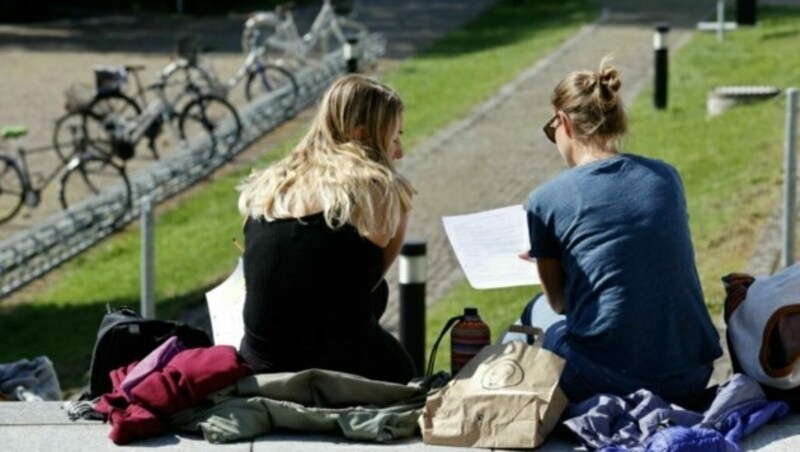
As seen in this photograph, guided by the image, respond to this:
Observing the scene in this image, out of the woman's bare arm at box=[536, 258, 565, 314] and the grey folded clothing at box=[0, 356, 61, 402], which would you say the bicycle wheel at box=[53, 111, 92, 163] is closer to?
the grey folded clothing at box=[0, 356, 61, 402]

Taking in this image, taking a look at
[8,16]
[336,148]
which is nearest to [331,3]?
[8,16]

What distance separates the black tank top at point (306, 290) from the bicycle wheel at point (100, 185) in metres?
10.3

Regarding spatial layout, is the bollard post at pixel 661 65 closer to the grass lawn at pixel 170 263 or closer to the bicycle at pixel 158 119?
the grass lawn at pixel 170 263

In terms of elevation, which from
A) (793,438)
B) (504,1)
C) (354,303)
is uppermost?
(354,303)

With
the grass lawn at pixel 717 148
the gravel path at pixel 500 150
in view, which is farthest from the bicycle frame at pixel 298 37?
the grass lawn at pixel 717 148

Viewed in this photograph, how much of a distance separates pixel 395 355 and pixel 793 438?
134cm

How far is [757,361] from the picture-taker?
5.71m

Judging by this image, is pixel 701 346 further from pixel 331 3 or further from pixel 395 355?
pixel 331 3

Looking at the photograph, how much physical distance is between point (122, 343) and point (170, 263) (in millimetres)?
8385

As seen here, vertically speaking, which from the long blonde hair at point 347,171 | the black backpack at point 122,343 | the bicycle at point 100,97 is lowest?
the bicycle at point 100,97

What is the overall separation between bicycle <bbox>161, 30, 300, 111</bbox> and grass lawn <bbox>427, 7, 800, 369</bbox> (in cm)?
453

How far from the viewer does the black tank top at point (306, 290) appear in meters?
5.71

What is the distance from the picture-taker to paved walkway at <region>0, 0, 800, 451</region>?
18.2 feet

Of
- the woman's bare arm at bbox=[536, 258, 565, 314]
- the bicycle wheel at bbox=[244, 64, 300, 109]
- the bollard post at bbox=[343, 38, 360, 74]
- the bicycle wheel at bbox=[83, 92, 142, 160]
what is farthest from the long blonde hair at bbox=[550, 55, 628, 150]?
the bicycle wheel at bbox=[244, 64, 300, 109]
